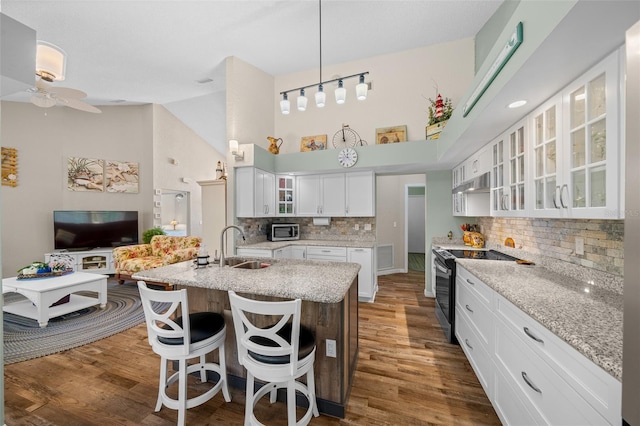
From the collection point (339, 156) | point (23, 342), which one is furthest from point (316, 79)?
point (23, 342)

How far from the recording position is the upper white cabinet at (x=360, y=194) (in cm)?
409

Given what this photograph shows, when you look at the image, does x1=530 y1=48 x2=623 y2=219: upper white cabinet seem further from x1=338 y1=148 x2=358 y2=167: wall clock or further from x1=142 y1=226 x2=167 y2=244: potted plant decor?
x1=142 y1=226 x2=167 y2=244: potted plant decor

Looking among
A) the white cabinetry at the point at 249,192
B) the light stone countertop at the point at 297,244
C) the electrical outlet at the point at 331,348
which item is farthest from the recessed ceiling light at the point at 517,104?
the white cabinetry at the point at 249,192

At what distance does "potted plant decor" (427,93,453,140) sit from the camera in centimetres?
349

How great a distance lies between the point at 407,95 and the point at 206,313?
423 centimetres

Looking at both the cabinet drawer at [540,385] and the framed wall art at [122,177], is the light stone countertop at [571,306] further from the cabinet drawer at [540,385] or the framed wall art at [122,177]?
the framed wall art at [122,177]

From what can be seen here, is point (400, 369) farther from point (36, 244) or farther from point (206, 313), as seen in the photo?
point (36, 244)

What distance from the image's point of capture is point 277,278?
178cm

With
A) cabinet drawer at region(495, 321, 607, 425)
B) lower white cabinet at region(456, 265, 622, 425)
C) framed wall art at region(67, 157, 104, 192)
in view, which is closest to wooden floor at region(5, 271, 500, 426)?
lower white cabinet at region(456, 265, 622, 425)

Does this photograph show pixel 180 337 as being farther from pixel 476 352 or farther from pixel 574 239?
pixel 574 239

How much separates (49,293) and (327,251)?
3576 millimetres

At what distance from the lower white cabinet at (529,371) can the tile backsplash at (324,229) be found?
2.27m

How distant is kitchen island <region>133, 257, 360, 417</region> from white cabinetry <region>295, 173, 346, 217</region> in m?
2.31

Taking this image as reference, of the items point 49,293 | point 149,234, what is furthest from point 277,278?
point 149,234
